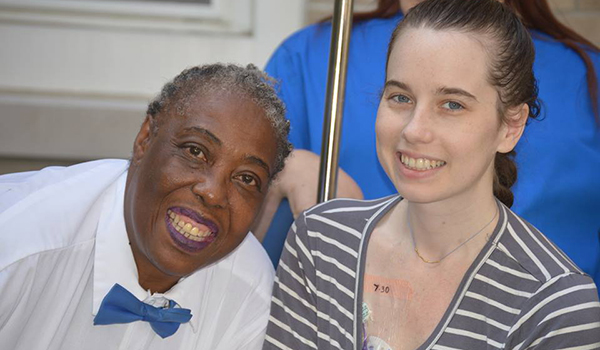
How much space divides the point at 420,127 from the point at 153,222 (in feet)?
1.53

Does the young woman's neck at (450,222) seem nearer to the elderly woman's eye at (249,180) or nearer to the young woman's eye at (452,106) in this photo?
the young woman's eye at (452,106)

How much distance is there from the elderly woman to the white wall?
0.99 metres

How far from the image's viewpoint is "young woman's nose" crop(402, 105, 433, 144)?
Result: 1.22 meters

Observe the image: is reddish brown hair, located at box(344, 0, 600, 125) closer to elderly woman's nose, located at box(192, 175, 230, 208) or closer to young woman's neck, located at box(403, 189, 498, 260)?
young woman's neck, located at box(403, 189, 498, 260)

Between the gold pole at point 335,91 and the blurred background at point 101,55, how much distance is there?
960mm

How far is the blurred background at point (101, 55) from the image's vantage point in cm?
241

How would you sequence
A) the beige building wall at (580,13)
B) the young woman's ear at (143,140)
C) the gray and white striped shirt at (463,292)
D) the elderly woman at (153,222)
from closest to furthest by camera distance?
the gray and white striped shirt at (463,292), the elderly woman at (153,222), the young woman's ear at (143,140), the beige building wall at (580,13)

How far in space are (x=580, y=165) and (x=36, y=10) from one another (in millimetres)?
1614

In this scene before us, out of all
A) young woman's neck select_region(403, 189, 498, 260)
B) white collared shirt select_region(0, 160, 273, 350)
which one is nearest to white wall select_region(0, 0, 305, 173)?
white collared shirt select_region(0, 160, 273, 350)

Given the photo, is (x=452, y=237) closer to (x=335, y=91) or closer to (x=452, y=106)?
(x=452, y=106)

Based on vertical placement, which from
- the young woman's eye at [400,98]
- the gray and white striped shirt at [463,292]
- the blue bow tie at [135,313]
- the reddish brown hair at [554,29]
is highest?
the reddish brown hair at [554,29]

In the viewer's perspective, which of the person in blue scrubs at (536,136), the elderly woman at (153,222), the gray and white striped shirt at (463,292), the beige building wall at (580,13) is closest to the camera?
the gray and white striped shirt at (463,292)

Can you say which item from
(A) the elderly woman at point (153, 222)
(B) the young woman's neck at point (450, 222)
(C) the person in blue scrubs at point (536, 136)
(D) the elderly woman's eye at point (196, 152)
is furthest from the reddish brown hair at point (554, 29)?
(D) the elderly woman's eye at point (196, 152)

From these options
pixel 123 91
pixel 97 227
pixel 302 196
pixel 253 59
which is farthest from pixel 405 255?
pixel 123 91
